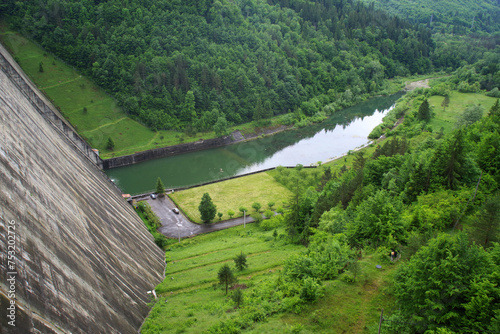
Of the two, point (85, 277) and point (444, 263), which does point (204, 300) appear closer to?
point (85, 277)

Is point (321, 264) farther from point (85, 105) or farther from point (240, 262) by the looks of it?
point (85, 105)

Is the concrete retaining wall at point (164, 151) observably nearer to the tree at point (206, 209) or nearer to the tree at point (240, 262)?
the tree at point (206, 209)

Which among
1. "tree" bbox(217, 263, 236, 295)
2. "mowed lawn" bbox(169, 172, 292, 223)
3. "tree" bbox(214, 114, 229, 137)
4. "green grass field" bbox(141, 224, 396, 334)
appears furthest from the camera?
"tree" bbox(214, 114, 229, 137)

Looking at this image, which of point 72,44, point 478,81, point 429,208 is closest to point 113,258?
point 429,208

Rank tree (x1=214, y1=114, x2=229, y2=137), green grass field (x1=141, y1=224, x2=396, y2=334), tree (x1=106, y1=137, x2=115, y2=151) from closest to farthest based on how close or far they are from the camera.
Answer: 1. green grass field (x1=141, y1=224, x2=396, y2=334)
2. tree (x1=106, y1=137, x2=115, y2=151)
3. tree (x1=214, y1=114, x2=229, y2=137)

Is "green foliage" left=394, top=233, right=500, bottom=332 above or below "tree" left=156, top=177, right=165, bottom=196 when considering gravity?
below

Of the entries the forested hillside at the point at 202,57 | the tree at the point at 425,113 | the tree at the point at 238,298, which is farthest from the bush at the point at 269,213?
the tree at the point at 425,113

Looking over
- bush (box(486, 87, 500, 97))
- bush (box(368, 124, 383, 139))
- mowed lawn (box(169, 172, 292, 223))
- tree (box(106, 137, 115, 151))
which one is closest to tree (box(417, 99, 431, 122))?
bush (box(368, 124, 383, 139))

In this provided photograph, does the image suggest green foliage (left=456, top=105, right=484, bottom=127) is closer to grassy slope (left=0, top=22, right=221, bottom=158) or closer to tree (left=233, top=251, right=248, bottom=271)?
grassy slope (left=0, top=22, right=221, bottom=158)
